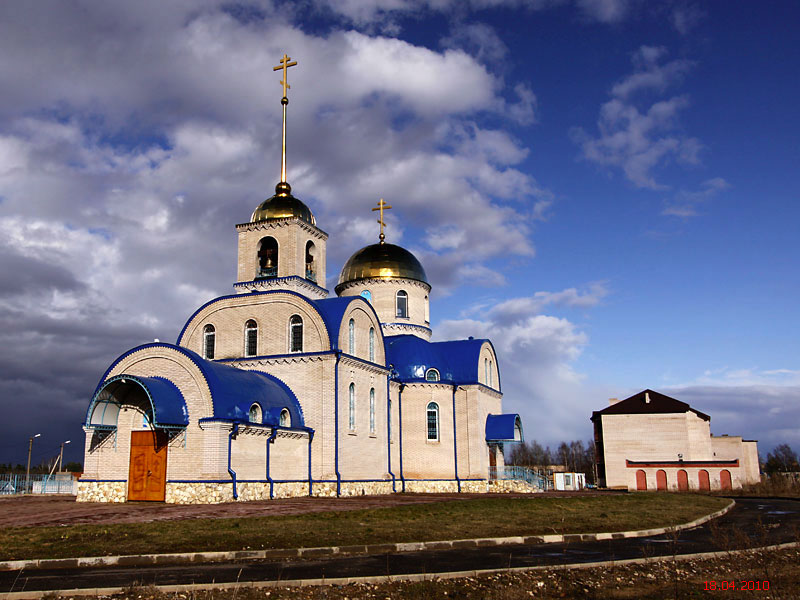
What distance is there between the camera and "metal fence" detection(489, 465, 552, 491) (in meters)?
31.8

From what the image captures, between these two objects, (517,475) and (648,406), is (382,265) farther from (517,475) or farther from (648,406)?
(648,406)

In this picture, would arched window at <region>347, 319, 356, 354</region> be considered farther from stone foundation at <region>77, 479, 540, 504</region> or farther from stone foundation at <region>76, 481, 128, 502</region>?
stone foundation at <region>76, 481, 128, 502</region>

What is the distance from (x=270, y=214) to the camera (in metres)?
28.1

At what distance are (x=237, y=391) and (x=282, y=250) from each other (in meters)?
7.66

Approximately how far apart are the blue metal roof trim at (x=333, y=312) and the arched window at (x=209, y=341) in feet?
14.3

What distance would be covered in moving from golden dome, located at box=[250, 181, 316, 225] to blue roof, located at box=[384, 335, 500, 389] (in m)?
7.08

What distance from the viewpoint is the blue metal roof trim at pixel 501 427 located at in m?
31.8

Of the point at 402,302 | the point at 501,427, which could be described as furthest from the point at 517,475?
the point at 402,302

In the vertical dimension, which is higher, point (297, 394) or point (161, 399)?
point (297, 394)

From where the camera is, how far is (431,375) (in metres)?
31.4
